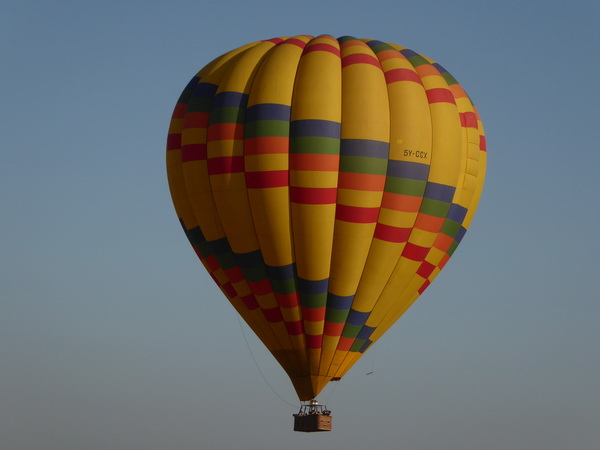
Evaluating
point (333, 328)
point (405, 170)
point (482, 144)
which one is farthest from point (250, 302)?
point (482, 144)

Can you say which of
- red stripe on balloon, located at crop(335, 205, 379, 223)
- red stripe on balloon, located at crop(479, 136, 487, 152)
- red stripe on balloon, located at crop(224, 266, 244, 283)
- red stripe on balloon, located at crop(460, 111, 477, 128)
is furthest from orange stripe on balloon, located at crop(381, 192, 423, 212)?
red stripe on balloon, located at crop(224, 266, 244, 283)

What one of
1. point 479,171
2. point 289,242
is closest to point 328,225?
point 289,242

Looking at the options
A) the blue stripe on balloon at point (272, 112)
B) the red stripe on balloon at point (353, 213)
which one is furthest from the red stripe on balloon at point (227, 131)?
the red stripe on balloon at point (353, 213)

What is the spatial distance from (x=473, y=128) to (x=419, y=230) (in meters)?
3.13

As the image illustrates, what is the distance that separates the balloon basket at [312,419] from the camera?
1161 inches

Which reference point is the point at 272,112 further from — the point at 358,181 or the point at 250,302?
the point at 250,302

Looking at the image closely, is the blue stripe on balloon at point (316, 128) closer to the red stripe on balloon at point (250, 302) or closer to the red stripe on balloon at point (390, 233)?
the red stripe on balloon at point (390, 233)

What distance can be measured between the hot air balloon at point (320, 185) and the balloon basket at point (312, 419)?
333 mm

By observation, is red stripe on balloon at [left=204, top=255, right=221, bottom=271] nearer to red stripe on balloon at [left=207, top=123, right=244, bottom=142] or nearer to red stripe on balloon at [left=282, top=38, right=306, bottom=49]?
red stripe on balloon at [left=207, top=123, right=244, bottom=142]

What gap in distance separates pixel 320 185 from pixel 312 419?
5.63 m

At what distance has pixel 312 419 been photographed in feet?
96.9

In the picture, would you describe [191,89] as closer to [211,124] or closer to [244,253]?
[211,124]

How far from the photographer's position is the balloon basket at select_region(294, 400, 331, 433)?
2948 cm

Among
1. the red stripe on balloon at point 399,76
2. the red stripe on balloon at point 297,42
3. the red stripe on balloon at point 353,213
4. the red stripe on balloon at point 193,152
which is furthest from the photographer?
the red stripe on balloon at point 297,42
